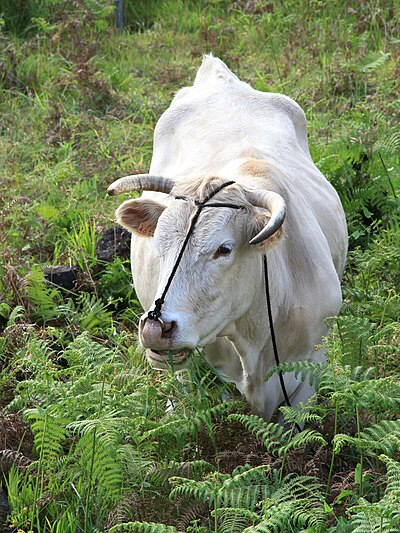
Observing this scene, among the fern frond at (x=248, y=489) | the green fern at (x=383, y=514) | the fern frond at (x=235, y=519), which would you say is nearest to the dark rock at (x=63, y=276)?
the fern frond at (x=248, y=489)

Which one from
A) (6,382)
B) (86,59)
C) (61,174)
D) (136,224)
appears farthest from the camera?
(86,59)

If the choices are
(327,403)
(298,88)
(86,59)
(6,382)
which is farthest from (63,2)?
(327,403)

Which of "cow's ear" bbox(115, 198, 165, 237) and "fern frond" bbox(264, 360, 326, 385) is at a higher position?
"cow's ear" bbox(115, 198, 165, 237)

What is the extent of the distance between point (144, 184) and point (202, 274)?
687 millimetres

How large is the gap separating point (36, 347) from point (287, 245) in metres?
1.49

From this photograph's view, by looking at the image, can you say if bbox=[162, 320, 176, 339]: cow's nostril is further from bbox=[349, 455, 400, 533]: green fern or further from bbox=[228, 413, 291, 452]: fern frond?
bbox=[349, 455, 400, 533]: green fern

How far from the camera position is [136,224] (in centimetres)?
525

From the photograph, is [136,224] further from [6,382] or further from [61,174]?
[61,174]

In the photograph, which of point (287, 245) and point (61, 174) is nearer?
point (287, 245)

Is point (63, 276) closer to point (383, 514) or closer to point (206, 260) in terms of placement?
point (206, 260)

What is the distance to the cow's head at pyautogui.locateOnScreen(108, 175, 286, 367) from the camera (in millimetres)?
4512

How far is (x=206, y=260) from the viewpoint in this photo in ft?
15.2

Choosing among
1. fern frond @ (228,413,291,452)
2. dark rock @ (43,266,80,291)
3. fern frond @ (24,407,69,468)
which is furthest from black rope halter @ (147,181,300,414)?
dark rock @ (43,266,80,291)

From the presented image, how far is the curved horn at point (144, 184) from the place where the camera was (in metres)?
5.00
